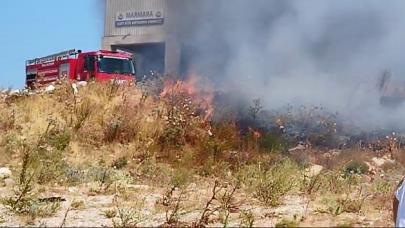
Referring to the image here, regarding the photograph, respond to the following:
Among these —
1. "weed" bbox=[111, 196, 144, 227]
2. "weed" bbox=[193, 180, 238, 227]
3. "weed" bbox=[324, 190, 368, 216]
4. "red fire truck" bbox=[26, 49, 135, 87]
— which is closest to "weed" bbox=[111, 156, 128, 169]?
"weed" bbox=[193, 180, 238, 227]

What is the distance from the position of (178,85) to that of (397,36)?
379cm

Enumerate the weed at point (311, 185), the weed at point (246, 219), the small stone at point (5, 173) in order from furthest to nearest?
1. the small stone at point (5, 173)
2. the weed at point (311, 185)
3. the weed at point (246, 219)

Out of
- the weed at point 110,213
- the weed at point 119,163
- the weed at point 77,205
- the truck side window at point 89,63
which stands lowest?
the weed at point 119,163

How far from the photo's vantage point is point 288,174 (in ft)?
19.6

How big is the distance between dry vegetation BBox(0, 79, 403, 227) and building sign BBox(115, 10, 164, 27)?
11.9 m

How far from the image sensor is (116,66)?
16.4 metres

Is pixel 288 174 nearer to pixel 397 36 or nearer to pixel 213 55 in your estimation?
pixel 397 36

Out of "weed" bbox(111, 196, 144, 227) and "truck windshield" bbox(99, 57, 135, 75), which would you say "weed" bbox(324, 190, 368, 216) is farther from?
"truck windshield" bbox(99, 57, 135, 75)

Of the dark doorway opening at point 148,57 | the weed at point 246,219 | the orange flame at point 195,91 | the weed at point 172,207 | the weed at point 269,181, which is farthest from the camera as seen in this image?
the dark doorway opening at point 148,57

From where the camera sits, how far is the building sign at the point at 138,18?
72.7 feet

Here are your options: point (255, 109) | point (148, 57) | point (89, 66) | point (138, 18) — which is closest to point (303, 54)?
point (255, 109)

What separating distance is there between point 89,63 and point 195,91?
267 inches

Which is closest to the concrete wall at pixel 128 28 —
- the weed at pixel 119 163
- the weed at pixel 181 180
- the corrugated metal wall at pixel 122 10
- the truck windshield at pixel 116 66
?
the corrugated metal wall at pixel 122 10

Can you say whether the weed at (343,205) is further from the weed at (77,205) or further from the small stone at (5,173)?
the small stone at (5,173)
